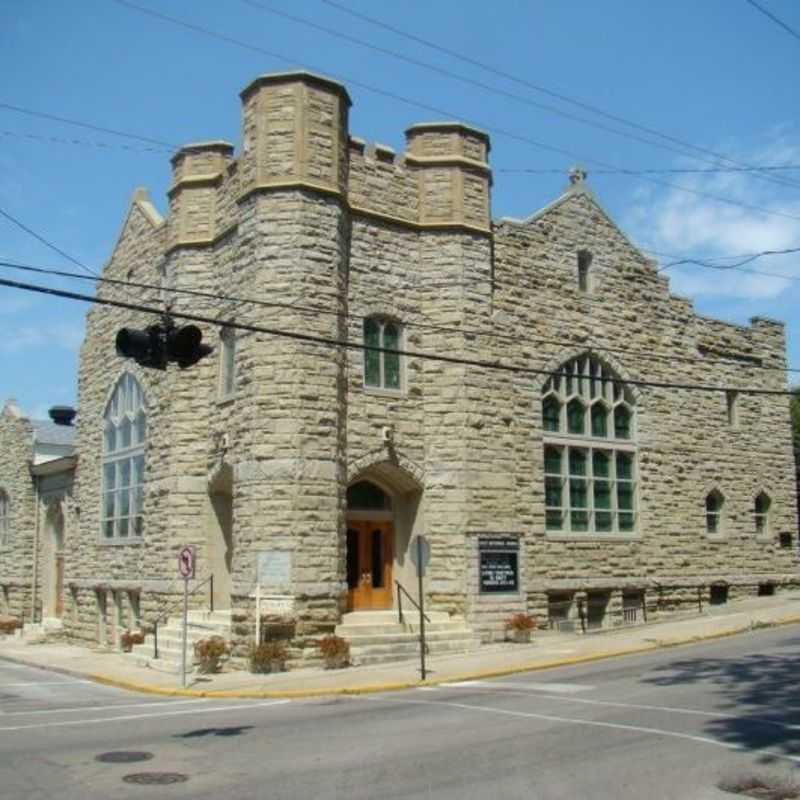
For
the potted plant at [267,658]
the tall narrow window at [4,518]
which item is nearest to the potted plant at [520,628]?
the potted plant at [267,658]

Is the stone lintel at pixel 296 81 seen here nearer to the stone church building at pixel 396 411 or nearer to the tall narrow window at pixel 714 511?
the stone church building at pixel 396 411

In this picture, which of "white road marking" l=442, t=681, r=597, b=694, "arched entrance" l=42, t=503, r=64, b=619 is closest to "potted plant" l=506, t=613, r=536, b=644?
"white road marking" l=442, t=681, r=597, b=694

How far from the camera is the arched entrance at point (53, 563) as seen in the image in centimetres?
3412

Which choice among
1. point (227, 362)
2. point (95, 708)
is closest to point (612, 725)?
point (95, 708)

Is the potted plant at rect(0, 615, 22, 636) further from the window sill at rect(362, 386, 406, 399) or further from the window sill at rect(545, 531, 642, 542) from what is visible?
the window sill at rect(545, 531, 642, 542)

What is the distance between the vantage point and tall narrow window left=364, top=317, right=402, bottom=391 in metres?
23.0

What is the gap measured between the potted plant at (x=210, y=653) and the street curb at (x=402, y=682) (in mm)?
1324

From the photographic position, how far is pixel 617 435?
2716 cm

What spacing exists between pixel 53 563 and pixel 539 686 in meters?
23.1

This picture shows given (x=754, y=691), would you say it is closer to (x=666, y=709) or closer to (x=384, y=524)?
(x=666, y=709)

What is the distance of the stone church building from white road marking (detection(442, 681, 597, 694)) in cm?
286

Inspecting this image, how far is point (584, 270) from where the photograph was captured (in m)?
27.3

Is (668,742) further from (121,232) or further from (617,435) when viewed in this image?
(121,232)

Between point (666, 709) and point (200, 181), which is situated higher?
point (200, 181)
